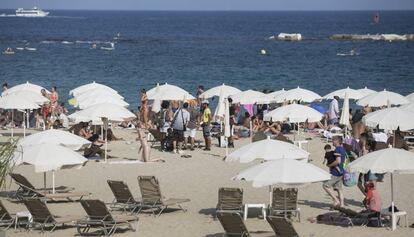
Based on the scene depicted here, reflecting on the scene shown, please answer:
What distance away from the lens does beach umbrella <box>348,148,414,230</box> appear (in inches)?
656

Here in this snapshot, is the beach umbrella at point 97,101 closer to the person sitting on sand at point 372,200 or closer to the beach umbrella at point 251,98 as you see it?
the beach umbrella at point 251,98

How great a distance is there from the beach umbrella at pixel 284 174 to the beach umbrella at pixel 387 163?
599 mm

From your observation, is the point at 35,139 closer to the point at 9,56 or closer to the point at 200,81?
the point at 200,81

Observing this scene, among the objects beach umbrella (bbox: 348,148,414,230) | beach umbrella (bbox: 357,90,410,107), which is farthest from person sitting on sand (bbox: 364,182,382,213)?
beach umbrella (bbox: 357,90,410,107)

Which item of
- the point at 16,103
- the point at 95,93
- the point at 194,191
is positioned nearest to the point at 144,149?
the point at 194,191

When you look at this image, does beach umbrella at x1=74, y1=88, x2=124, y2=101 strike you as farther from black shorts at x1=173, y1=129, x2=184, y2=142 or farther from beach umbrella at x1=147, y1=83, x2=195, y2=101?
black shorts at x1=173, y1=129, x2=184, y2=142

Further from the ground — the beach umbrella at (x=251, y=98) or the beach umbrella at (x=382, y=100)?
the beach umbrella at (x=382, y=100)

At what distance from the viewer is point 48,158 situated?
18.6 metres

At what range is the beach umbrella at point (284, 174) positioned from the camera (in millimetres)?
16844

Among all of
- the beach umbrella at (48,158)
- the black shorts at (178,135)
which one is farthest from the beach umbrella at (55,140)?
the black shorts at (178,135)

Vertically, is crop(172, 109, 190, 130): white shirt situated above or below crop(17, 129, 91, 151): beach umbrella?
below

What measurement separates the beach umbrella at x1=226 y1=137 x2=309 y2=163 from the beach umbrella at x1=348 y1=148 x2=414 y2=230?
1.94 meters

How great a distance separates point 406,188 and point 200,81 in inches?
1577

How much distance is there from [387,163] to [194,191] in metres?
4.96
